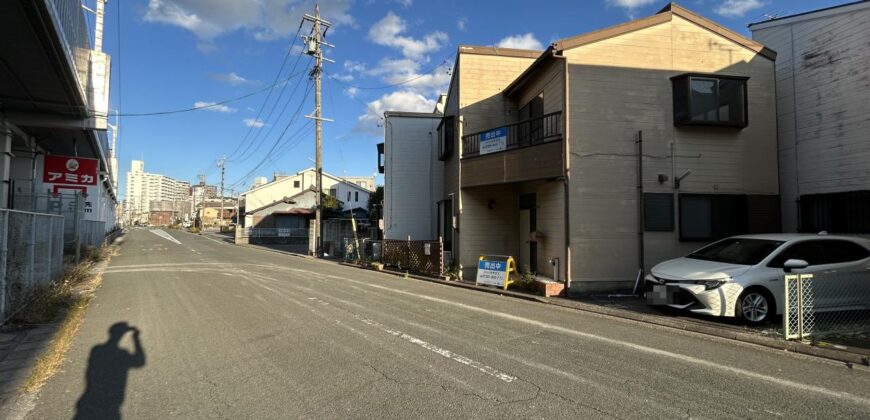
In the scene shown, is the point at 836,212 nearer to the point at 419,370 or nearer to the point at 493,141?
the point at 493,141

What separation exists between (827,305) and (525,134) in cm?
848

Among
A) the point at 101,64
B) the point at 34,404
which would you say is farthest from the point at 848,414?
the point at 101,64

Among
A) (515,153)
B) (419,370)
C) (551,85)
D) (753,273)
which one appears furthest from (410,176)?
(419,370)

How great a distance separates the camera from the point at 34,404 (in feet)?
14.2

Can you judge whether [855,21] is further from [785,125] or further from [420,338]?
[420,338]

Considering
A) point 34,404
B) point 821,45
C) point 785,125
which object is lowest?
point 34,404

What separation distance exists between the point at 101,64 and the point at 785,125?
1994 centimetres

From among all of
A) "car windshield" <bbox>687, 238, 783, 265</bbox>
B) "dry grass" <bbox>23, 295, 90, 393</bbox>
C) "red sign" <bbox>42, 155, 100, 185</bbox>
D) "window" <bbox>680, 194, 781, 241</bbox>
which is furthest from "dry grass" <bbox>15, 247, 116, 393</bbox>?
"window" <bbox>680, 194, 781, 241</bbox>

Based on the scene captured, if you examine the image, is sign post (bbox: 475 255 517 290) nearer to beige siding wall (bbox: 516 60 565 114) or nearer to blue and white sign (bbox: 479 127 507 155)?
blue and white sign (bbox: 479 127 507 155)

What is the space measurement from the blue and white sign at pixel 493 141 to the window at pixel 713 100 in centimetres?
447

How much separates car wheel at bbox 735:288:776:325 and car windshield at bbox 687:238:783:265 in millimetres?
573

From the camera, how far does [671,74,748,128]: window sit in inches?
459

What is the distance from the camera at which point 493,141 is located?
546 inches

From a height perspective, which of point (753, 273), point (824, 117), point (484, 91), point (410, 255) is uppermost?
point (484, 91)
